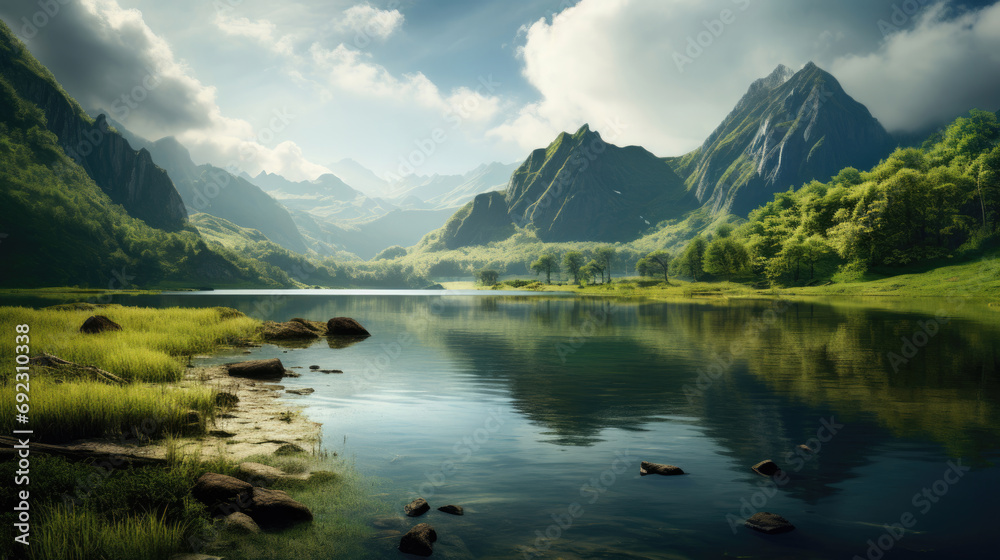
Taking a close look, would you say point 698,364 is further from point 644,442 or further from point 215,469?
point 215,469

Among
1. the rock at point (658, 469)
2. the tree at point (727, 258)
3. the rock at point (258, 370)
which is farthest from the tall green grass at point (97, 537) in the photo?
the tree at point (727, 258)

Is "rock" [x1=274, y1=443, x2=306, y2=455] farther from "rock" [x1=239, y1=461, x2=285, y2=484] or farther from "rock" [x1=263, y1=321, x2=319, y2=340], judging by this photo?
"rock" [x1=263, y1=321, x2=319, y2=340]

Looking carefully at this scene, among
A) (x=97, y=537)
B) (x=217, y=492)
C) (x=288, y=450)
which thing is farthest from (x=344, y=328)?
(x=97, y=537)

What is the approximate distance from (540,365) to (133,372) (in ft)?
88.9

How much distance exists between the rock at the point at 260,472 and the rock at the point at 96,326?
34.7 metres

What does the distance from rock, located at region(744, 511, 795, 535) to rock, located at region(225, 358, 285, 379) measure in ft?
101

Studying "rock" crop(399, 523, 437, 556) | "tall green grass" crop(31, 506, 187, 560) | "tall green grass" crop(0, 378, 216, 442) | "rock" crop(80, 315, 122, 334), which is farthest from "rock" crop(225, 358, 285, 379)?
"rock" crop(399, 523, 437, 556)

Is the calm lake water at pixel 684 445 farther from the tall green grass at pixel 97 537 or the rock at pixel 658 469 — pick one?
the tall green grass at pixel 97 537

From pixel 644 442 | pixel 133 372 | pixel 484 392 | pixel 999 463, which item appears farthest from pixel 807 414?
pixel 133 372

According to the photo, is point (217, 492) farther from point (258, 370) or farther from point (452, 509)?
point (258, 370)

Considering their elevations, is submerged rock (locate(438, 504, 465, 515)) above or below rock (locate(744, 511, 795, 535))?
below

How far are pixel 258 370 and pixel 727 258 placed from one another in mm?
192138

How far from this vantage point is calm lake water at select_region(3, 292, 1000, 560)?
1163 centimetres

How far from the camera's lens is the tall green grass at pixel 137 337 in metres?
27.4
